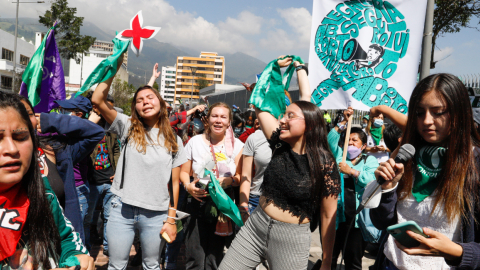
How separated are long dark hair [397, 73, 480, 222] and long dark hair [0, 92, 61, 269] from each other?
1.93 meters

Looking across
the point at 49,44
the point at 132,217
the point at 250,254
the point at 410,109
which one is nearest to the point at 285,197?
the point at 250,254

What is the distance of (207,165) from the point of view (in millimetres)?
3576

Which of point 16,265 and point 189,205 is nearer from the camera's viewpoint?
point 16,265

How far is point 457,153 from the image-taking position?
1793 mm

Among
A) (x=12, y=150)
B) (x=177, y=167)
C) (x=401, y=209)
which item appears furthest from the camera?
(x=177, y=167)

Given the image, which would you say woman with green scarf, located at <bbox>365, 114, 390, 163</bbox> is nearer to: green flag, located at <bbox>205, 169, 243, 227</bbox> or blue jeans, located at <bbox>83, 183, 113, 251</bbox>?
green flag, located at <bbox>205, 169, 243, 227</bbox>

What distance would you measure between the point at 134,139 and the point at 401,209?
2285mm

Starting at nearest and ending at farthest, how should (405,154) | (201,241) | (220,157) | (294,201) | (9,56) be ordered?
1. (405,154)
2. (294,201)
3. (201,241)
4. (220,157)
5. (9,56)

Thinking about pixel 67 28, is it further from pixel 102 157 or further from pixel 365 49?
pixel 365 49

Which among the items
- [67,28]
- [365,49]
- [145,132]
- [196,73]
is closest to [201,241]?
[145,132]

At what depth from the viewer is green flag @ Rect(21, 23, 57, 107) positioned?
10.4ft

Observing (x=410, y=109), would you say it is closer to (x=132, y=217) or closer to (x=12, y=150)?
(x=12, y=150)

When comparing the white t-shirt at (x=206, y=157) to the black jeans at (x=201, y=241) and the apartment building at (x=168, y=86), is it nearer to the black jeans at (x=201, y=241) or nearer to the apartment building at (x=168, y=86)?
the black jeans at (x=201, y=241)

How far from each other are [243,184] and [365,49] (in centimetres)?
203
